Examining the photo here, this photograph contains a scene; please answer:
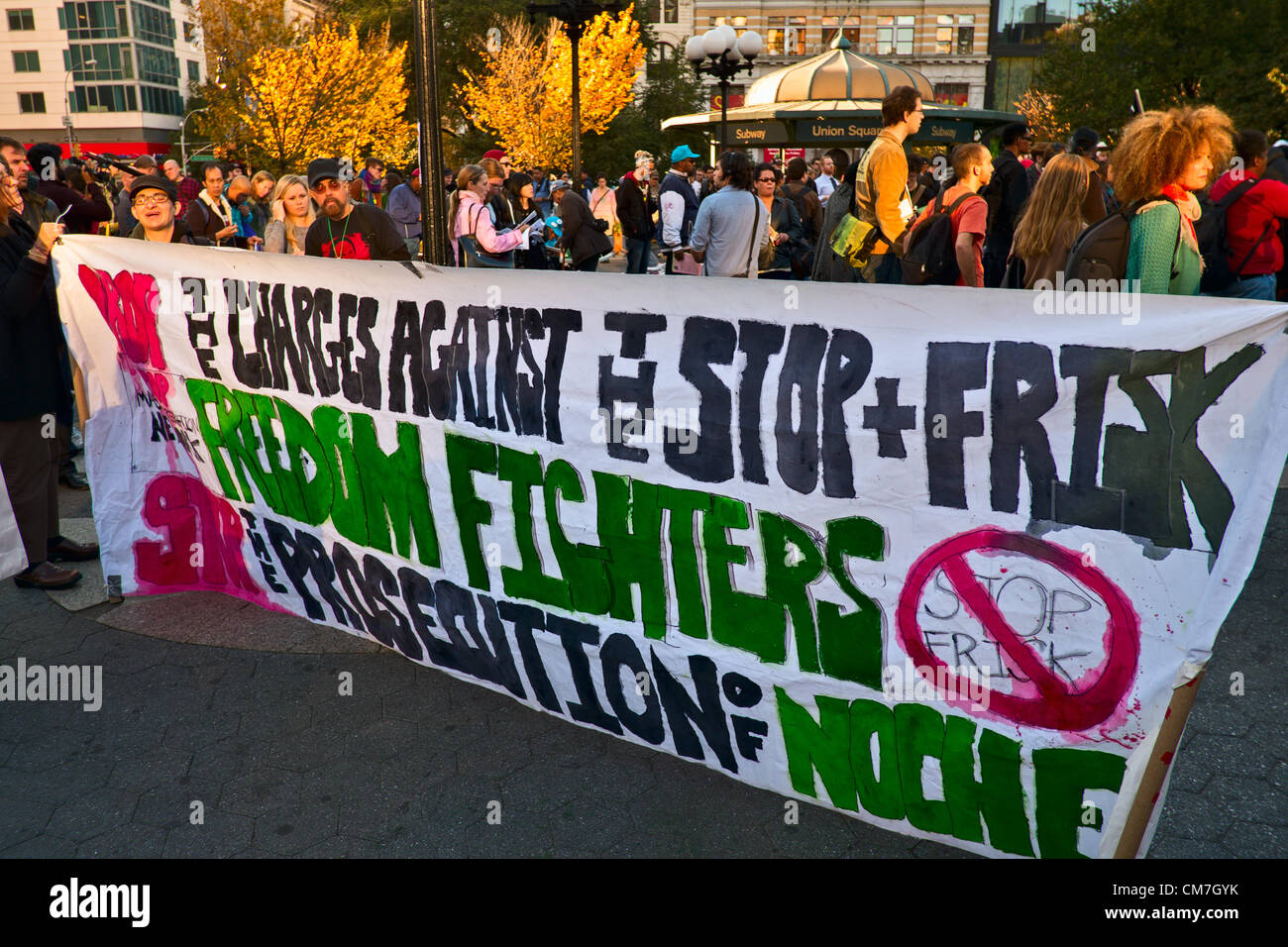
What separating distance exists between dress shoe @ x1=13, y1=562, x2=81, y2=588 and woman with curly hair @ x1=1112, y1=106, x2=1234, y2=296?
4969 millimetres

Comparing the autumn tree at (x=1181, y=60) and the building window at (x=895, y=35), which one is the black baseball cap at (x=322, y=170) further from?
the building window at (x=895, y=35)

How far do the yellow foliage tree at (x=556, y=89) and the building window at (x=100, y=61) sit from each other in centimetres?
4547

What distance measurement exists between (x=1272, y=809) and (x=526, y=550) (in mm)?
2375

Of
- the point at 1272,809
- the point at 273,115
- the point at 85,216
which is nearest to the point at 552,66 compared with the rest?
the point at 273,115

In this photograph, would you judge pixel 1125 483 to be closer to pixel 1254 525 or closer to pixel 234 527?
pixel 1254 525

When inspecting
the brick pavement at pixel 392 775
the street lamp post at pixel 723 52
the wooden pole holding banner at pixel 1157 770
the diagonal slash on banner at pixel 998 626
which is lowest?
the brick pavement at pixel 392 775

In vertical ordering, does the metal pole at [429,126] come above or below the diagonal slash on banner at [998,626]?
above

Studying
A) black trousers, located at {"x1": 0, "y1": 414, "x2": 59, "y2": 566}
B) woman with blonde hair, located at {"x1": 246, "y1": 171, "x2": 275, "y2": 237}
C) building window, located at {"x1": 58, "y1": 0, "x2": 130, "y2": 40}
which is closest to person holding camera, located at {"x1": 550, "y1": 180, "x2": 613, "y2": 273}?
woman with blonde hair, located at {"x1": 246, "y1": 171, "x2": 275, "y2": 237}

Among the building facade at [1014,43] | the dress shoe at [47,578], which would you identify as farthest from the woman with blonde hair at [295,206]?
the building facade at [1014,43]

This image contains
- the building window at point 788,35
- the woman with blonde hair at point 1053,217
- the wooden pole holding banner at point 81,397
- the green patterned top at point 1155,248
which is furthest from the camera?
the building window at point 788,35

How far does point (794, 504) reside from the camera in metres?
2.93

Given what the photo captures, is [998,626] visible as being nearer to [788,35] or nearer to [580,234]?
[580,234]

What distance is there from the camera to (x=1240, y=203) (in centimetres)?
659

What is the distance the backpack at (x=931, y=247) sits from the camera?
6.31 metres
